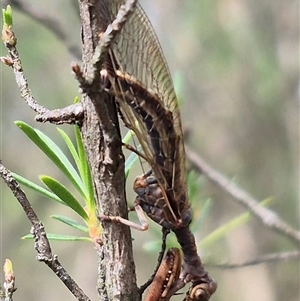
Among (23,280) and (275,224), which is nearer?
(275,224)

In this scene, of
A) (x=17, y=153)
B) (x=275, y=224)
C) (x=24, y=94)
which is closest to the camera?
(x=24, y=94)

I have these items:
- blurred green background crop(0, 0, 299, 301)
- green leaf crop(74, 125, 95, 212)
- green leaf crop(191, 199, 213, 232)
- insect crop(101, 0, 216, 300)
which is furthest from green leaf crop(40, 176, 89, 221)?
blurred green background crop(0, 0, 299, 301)

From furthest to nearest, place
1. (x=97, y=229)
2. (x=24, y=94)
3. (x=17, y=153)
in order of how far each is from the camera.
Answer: (x=17, y=153)
(x=97, y=229)
(x=24, y=94)

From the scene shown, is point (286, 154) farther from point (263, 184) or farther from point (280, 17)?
point (280, 17)

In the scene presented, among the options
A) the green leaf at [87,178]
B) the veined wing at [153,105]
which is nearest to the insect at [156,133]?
the veined wing at [153,105]

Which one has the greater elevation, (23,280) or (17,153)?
(17,153)

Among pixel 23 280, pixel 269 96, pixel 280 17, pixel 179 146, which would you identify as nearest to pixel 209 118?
pixel 269 96

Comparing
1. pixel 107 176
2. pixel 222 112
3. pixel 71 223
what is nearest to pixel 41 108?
pixel 107 176
